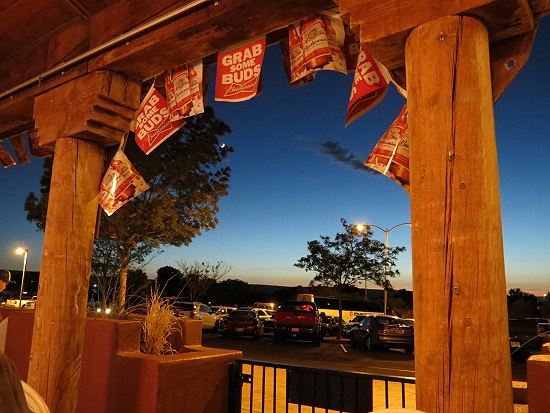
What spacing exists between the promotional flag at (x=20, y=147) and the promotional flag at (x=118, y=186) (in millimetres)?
2721

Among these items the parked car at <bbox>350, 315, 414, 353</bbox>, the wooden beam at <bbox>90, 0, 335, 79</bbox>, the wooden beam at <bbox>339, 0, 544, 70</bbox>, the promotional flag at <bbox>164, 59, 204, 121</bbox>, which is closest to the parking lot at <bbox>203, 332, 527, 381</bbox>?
the parked car at <bbox>350, 315, 414, 353</bbox>

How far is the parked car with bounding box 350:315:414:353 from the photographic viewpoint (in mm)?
17297

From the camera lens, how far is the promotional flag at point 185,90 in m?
4.22

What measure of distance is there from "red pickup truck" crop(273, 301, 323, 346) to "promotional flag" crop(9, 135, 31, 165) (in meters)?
14.4

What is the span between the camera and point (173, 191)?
1778 cm

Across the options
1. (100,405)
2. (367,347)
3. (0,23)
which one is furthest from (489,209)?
(367,347)

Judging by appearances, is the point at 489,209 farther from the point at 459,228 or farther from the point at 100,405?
the point at 100,405

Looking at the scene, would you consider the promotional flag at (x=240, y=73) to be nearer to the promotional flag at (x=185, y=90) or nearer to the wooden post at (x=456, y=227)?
the promotional flag at (x=185, y=90)

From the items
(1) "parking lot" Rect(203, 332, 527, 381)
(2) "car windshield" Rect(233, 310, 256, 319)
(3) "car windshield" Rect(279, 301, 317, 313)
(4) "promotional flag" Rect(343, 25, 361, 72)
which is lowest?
(1) "parking lot" Rect(203, 332, 527, 381)

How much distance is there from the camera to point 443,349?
2.13m

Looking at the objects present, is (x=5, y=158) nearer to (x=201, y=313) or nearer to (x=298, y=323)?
(x=298, y=323)

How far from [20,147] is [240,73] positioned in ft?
13.4

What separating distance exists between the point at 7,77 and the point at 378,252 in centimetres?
2359

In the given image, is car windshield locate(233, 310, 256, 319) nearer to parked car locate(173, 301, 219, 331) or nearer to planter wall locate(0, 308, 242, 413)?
parked car locate(173, 301, 219, 331)
